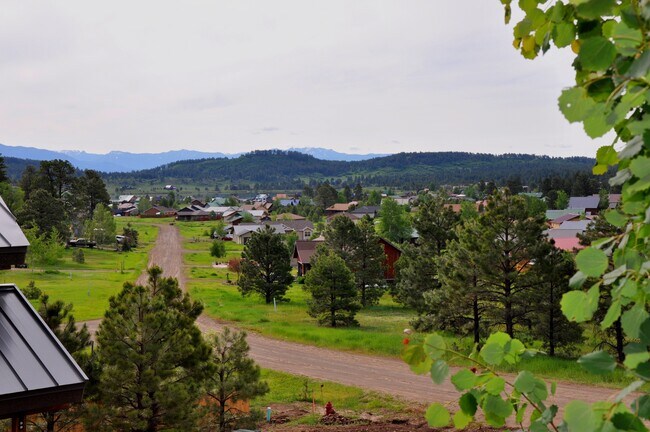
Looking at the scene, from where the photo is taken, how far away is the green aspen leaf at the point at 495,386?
145 centimetres

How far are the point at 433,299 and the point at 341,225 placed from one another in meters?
14.6

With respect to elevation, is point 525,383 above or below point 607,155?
below

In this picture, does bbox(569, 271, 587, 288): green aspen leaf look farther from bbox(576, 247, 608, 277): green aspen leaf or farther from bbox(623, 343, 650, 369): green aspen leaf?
bbox(623, 343, 650, 369): green aspen leaf

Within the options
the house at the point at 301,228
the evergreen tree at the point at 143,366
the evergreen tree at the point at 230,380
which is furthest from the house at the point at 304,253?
the evergreen tree at the point at 143,366

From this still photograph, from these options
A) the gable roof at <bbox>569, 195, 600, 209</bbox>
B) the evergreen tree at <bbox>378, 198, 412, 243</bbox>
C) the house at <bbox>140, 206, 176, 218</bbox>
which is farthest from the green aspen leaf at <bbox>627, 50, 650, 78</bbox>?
the house at <bbox>140, 206, 176, 218</bbox>

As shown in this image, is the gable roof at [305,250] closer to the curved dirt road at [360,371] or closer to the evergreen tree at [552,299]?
the curved dirt road at [360,371]

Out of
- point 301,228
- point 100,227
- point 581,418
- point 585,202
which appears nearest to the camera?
point 581,418

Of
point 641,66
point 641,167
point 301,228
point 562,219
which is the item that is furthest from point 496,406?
point 301,228

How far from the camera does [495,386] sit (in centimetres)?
146

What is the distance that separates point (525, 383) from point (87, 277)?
4986 cm

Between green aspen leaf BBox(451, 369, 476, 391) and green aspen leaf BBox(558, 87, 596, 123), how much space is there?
0.66 metres

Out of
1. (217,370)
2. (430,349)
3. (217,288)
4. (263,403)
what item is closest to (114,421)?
(217,370)

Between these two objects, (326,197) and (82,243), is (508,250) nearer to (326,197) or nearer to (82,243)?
(82,243)

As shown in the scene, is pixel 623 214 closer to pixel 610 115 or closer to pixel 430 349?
pixel 610 115
